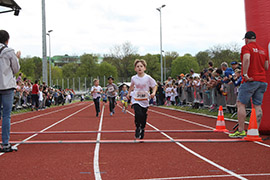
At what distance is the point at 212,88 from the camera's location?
16609 millimetres

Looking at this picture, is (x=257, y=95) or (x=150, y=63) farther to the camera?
(x=150, y=63)

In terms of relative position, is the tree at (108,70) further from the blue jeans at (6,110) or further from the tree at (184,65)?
the blue jeans at (6,110)

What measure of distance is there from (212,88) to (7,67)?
38.6 ft

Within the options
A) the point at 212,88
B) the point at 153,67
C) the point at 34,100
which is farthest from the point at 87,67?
the point at 212,88

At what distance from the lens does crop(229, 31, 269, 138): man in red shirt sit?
7425 mm

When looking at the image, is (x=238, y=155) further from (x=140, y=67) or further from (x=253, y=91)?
(x=140, y=67)

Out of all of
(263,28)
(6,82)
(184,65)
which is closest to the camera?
(6,82)

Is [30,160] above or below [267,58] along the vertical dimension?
below

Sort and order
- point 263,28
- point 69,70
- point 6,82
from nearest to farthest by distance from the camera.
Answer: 1. point 6,82
2. point 263,28
3. point 69,70

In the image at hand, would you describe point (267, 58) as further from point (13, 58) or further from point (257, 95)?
point (13, 58)

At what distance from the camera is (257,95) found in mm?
7562

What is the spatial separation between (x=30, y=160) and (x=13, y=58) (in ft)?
6.17

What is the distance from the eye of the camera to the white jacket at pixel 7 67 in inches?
248

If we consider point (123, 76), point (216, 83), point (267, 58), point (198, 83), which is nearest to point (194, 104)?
point (198, 83)
